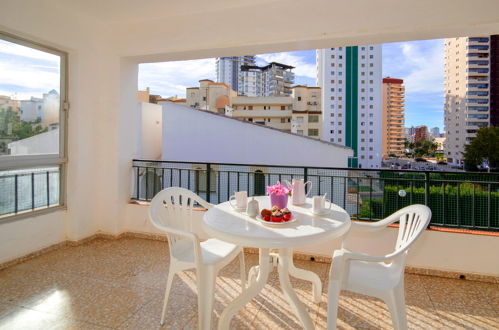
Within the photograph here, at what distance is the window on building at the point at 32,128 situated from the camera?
8.48 feet

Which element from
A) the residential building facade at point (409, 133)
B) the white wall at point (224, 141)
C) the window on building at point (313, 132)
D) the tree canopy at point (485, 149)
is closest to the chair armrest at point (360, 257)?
the white wall at point (224, 141)

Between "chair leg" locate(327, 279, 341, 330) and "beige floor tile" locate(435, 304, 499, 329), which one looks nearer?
"chair leg" locate(327, 279, 341, 330)

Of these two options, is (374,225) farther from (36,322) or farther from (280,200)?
(36,322)

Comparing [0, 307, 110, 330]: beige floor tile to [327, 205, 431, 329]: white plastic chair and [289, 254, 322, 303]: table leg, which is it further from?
[327, 205, 431, 329]: white plastic chair

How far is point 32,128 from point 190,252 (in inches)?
84.8

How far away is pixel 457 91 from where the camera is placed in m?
46.8

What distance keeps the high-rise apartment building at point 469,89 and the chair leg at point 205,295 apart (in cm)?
4947

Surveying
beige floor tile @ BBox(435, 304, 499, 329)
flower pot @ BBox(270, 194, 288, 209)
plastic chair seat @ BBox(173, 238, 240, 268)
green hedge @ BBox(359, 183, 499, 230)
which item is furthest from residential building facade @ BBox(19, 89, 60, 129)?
beige floor tile @ BBox(435, 304, 499, 329)

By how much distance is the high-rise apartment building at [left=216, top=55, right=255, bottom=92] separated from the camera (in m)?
57.1

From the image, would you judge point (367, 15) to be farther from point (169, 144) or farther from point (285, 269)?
point (169, 144)

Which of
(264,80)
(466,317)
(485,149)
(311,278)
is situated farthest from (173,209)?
(264,80)

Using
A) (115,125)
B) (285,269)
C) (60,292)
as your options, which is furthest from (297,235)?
(115,125)

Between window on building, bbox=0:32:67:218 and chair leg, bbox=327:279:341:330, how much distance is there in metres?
2.85

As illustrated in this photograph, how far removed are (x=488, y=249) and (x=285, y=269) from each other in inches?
76.3
